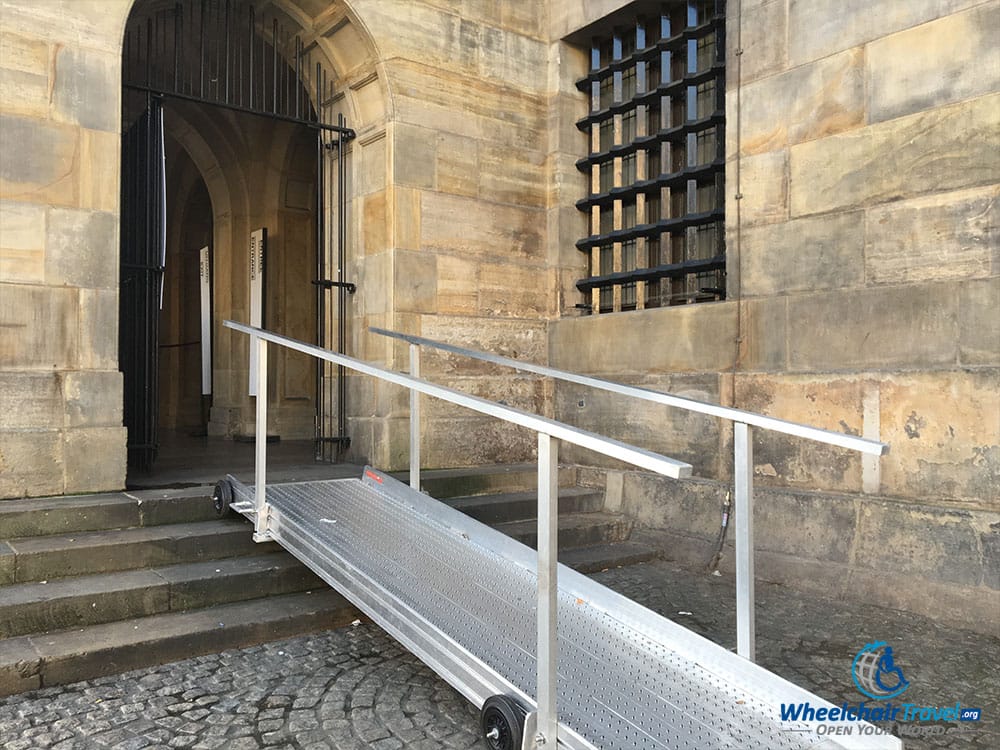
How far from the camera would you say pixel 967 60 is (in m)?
3.95

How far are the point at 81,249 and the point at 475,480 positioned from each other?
2713mm

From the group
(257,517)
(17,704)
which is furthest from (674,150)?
(17,704)

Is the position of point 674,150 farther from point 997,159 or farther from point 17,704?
point 17,704

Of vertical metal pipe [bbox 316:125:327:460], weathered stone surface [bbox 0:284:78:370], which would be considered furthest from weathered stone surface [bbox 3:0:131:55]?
vertical metal pipe [bbox 316:125:327:460]

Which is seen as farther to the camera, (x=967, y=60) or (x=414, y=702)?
(x=967, y=60)

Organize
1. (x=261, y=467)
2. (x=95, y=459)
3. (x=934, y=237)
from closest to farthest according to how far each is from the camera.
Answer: (x=261, y=467) < (x=934, y=237) < (x=95, y=459)

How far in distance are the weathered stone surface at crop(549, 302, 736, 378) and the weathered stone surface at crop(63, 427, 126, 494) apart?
10.3 feet

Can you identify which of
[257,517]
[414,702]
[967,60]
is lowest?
[414,702]

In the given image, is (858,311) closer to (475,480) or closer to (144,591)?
(475,480)

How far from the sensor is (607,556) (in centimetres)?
479

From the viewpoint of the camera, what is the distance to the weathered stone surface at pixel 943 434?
380cm

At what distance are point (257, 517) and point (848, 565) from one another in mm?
3014

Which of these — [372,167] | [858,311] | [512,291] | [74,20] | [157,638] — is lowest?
[157,638]

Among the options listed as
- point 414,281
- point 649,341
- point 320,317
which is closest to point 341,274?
point 320,317
